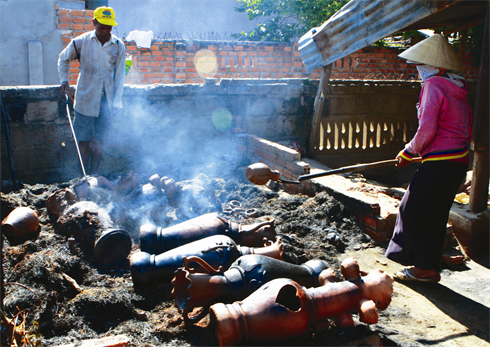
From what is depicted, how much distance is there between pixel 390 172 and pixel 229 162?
3.73 meters

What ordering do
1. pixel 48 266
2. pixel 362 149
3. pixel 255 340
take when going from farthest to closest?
1. pixel 362 149
2. pixel 48 266
3. pixel 255 340

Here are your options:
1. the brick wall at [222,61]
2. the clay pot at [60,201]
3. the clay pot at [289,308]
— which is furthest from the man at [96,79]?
the brick wall at [222,61]

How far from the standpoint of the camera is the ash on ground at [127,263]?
8.62 feet

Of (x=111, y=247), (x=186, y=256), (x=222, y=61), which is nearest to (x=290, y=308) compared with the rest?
(x=186, y=256)

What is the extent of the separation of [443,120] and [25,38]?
1088cm

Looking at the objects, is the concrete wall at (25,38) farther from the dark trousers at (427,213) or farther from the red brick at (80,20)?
the dark trousers at (427,213)

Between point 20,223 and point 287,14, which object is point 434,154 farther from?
point 287,14

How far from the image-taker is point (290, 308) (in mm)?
2533

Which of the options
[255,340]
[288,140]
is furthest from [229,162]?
[255,340]

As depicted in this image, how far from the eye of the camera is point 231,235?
366 centimetres

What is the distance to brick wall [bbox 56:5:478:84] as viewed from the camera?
10.5 m

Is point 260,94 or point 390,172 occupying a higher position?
point 260,94

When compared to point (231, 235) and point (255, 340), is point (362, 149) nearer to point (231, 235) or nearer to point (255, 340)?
point (231, 235)

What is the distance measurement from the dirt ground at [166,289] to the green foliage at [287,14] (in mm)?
9954
